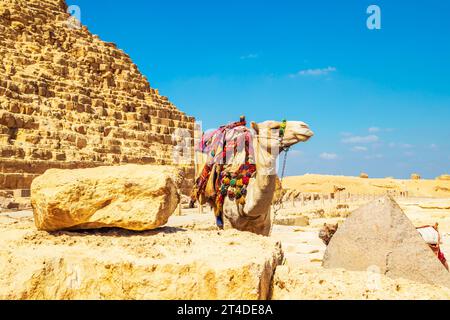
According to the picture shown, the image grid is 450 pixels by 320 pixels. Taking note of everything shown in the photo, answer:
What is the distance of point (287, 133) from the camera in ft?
14.9

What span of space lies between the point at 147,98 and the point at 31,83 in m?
15.7

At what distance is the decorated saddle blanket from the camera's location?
5223 millimetres

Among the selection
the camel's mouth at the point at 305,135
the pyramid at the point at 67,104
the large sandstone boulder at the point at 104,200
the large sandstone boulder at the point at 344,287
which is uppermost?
the pyramid at the point at 67,104

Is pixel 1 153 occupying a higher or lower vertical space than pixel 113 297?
higher

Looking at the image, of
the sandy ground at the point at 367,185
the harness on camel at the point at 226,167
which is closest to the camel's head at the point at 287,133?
the harness on camel at the point at 226,167

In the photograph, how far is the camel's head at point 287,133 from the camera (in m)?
4.51

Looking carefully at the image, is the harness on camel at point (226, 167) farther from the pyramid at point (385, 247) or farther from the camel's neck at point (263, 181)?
the pyramid at point (385, 247)

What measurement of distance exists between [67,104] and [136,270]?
34063 millimetres

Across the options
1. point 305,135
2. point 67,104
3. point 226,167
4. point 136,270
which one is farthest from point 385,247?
point 67,104

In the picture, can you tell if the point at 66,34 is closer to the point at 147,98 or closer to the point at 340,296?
the point at 147,98

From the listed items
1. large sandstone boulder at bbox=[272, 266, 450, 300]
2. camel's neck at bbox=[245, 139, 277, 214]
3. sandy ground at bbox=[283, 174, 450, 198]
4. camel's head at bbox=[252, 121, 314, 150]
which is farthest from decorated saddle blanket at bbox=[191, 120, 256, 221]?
sandy ground at bbox=[283, 174, 450, 198]

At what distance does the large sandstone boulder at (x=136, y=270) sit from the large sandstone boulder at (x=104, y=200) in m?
0.17
